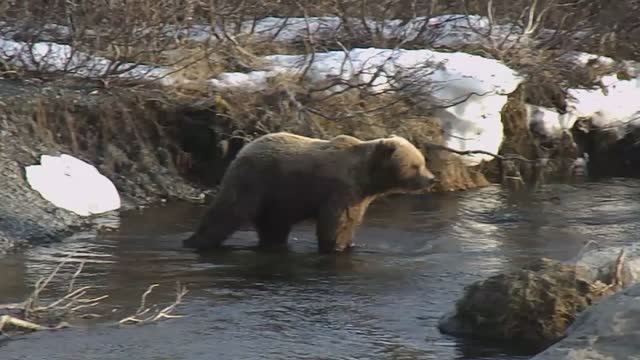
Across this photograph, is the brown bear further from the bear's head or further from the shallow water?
the shallow water

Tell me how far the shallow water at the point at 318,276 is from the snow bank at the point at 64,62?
2268 millimetres

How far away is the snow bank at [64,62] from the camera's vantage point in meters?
14.8

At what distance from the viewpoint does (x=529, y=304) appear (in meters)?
7.73

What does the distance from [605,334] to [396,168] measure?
544 centimetres

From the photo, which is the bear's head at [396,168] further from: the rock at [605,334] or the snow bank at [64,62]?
the rock at [605,334]

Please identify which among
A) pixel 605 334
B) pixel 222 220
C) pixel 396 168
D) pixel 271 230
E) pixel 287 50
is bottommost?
pixel 605 334

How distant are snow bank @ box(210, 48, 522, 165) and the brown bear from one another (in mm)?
4189

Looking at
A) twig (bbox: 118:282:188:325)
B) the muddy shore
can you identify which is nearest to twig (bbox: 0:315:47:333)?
twig (bbox: 118:282:188:325)

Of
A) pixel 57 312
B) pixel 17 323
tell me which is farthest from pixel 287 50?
pixel 17 323

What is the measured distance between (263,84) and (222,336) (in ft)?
25.6

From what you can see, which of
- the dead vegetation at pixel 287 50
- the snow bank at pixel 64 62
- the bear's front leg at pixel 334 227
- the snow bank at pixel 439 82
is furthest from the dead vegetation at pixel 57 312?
the snow bank at pixel 439 82

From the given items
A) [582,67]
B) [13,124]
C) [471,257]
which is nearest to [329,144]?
[471,257]

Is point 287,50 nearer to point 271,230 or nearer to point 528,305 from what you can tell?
point 271,230

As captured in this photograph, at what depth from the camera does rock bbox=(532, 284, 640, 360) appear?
5.73 meters
